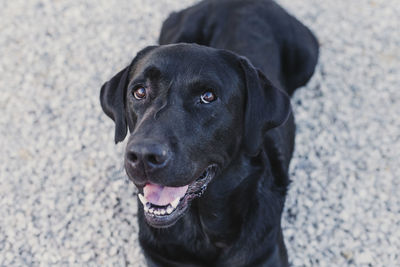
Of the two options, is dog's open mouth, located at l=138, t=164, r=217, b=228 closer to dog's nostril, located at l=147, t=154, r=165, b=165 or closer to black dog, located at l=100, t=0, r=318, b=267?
black dog, located at l=100, t=0, r=318, b=267

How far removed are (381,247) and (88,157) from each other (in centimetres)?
225

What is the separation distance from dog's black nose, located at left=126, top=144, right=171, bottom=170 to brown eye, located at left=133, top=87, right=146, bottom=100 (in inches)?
17.7

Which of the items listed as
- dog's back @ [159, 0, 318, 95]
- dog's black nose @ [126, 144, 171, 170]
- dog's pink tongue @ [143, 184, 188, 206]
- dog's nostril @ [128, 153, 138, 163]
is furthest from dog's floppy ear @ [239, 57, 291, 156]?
dog's back @ [159, 0, 318, 95]

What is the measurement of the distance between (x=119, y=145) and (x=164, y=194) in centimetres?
161

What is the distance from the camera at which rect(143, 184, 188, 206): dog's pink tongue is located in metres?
2.64

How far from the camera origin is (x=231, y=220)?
2.99 metres

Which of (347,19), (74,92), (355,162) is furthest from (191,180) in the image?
(347,19)

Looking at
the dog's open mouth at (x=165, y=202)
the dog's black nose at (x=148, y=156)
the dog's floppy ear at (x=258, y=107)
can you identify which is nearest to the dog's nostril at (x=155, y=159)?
the dog's black nose at (x=148, y=156)

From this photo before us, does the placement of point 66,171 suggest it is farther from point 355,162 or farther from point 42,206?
point 355,162

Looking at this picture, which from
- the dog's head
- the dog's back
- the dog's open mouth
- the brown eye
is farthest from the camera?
the dog's back

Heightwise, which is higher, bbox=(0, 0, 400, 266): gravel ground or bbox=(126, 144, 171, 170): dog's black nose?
bbox=(126, 144, 171, 170): dog's black nose

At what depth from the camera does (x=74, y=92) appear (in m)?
4.62

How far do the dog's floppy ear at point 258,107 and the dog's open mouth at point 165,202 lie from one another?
0.86ft

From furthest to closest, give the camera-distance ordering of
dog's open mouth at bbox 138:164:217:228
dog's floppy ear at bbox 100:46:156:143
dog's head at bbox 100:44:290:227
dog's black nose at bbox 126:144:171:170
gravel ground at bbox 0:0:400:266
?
1. gravel ground at bbox 0:0:400:266
2. dog's floppy ear at bbox 100:46:156:143
3. dog's open mouth at bbox 138:164:217:228
4. dog's head at bbox 100:44:290:227
5. dog's black nose at bbox 126:144:171:170
